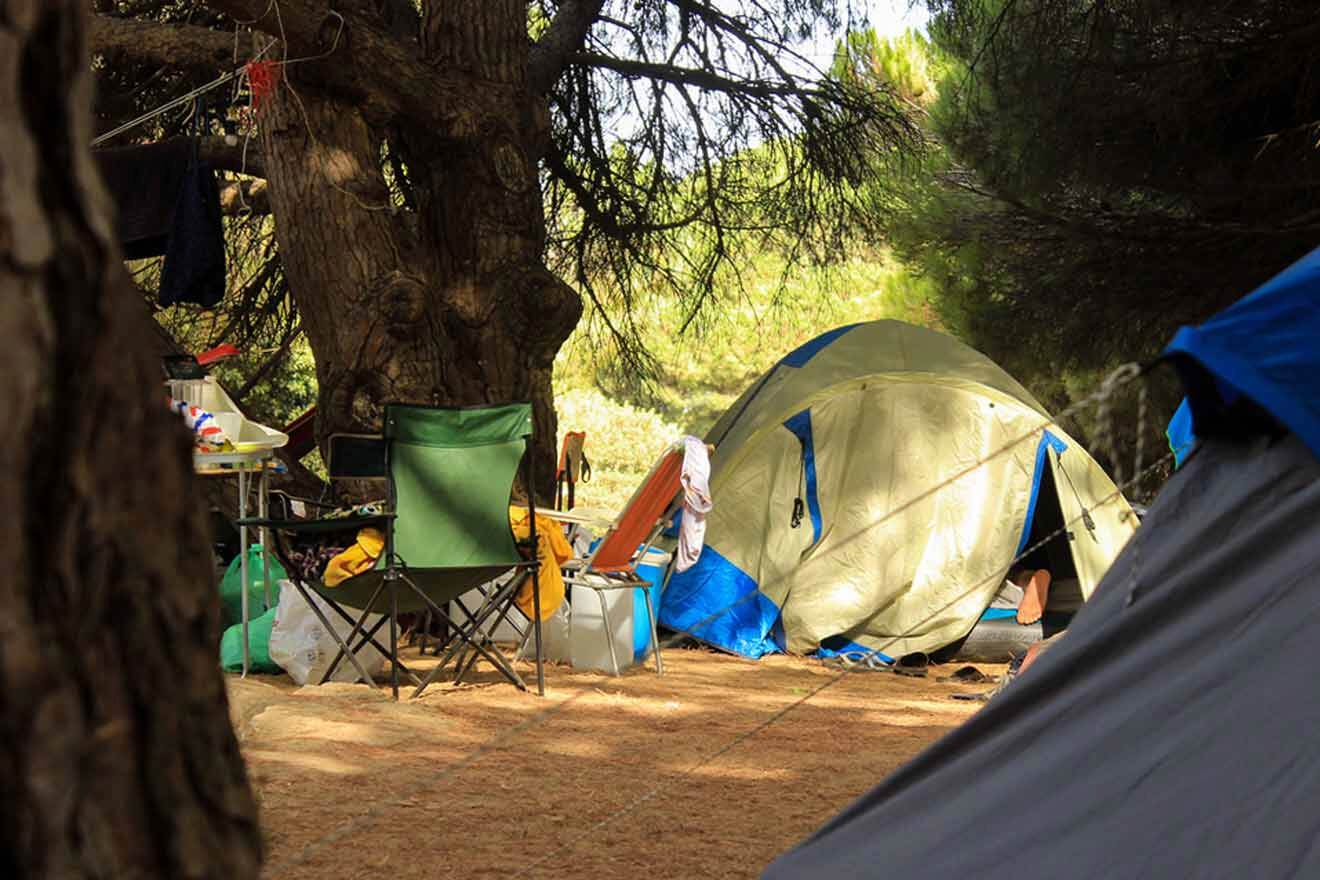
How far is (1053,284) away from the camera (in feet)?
26.8

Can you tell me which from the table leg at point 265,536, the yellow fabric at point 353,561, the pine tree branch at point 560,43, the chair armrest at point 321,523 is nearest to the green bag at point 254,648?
the table leg at point 265,536

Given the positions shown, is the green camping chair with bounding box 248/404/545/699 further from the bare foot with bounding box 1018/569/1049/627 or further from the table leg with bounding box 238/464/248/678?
the bare foot with bounding box 1018/569/1049/627

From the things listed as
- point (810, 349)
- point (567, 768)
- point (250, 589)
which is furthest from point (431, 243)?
point (567, 768)

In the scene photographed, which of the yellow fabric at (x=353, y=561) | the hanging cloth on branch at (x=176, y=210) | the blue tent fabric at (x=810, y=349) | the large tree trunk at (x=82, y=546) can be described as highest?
the hanging cloth on branch at (x=176, y=210)

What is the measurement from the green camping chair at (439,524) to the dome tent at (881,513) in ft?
5.81

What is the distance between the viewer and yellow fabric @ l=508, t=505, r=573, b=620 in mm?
5547

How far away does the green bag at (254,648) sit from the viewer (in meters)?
5.68

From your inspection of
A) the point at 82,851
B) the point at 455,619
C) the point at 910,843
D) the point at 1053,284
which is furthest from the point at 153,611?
the point at 1053,284

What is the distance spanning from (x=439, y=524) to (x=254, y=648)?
112 cm

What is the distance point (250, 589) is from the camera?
624cm

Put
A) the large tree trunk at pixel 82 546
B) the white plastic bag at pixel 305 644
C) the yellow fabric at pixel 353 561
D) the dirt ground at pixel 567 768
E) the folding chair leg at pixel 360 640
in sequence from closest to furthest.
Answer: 1. the large tree trunk at pixel 82 546
2. the dirt ground at pixel 567 768
3. the yellow fabric at pixel 353 561
4. the folding chair leg at pixel 360 640
5. the white plastic bag at pixel 305 644

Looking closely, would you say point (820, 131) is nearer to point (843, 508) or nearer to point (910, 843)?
point (843, 508)

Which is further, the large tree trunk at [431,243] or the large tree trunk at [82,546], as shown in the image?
the large tree trunk at [431,243]

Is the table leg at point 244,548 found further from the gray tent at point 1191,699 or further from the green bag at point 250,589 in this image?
the gray tent at point 1191,699
